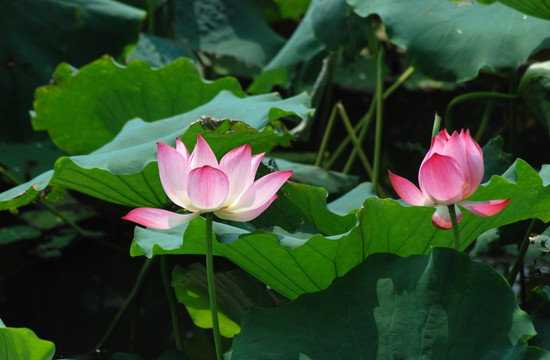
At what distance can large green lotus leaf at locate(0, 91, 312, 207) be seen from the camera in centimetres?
100

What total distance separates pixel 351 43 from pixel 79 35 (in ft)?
2.68

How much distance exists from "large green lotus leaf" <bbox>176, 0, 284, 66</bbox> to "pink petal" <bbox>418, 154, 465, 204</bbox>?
5.38ft

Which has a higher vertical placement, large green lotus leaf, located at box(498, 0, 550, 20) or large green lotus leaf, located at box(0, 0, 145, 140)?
large green lotus leaf, located at box(498, 0, 550, 20)

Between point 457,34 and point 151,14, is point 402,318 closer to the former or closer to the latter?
point 457,34

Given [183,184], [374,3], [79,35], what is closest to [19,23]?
[79,35]

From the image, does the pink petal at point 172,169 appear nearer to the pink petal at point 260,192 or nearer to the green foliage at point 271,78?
the pink petal at point 260,192

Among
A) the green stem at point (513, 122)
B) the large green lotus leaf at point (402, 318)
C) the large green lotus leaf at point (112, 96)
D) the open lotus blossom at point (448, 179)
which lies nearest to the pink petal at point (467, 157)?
the open lotus blossom at point (448, 179)

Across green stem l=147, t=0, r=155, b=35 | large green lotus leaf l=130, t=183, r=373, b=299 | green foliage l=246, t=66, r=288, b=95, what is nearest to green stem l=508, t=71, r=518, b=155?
green foliage l=246, t=66, r=288, b=95

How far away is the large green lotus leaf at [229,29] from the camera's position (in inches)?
93.3

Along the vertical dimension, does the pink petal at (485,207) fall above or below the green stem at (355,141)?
above

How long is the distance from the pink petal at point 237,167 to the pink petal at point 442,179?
194mm

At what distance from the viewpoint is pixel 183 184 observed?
0.74m

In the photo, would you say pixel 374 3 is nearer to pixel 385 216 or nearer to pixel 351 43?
pixel 351 43

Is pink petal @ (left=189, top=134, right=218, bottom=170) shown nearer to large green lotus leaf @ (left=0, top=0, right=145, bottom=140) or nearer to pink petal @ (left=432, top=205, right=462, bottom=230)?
pink petal @ (left=432, top=205, right=462, bottom=230)
